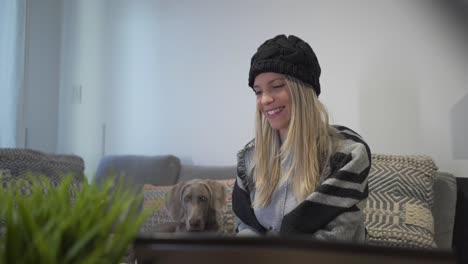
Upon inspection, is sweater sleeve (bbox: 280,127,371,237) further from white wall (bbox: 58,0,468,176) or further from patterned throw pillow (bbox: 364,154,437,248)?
white wall (bbox: 58,0,468,176)

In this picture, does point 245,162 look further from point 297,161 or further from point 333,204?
point 333,204

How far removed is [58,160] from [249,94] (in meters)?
1.18

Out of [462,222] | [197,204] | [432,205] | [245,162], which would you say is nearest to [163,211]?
[197,204]

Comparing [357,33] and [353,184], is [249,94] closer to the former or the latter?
[357,33]

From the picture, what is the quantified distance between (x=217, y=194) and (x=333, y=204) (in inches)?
31.9

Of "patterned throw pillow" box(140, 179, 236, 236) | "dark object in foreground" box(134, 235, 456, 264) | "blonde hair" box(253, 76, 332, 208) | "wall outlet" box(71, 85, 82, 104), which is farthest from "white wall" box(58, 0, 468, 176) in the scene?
"dark object in foreground" box(134, 235, 456, 264)

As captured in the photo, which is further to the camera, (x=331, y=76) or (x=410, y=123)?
(x=331, y=76)

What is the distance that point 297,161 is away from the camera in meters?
1.35

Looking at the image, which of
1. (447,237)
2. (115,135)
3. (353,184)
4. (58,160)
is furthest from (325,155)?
(115,135)

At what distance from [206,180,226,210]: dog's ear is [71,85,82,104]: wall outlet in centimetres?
173

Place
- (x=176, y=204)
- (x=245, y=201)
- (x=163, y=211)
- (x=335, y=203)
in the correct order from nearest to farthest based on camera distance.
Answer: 1. (x=335, y=203)
2. (x=245, y=201)
3. (x=176, y=204)
4. (x=163, y=211)

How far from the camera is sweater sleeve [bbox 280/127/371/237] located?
1243 millimetres

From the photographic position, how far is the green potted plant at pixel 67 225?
0.39 m

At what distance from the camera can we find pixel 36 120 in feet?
10.2
